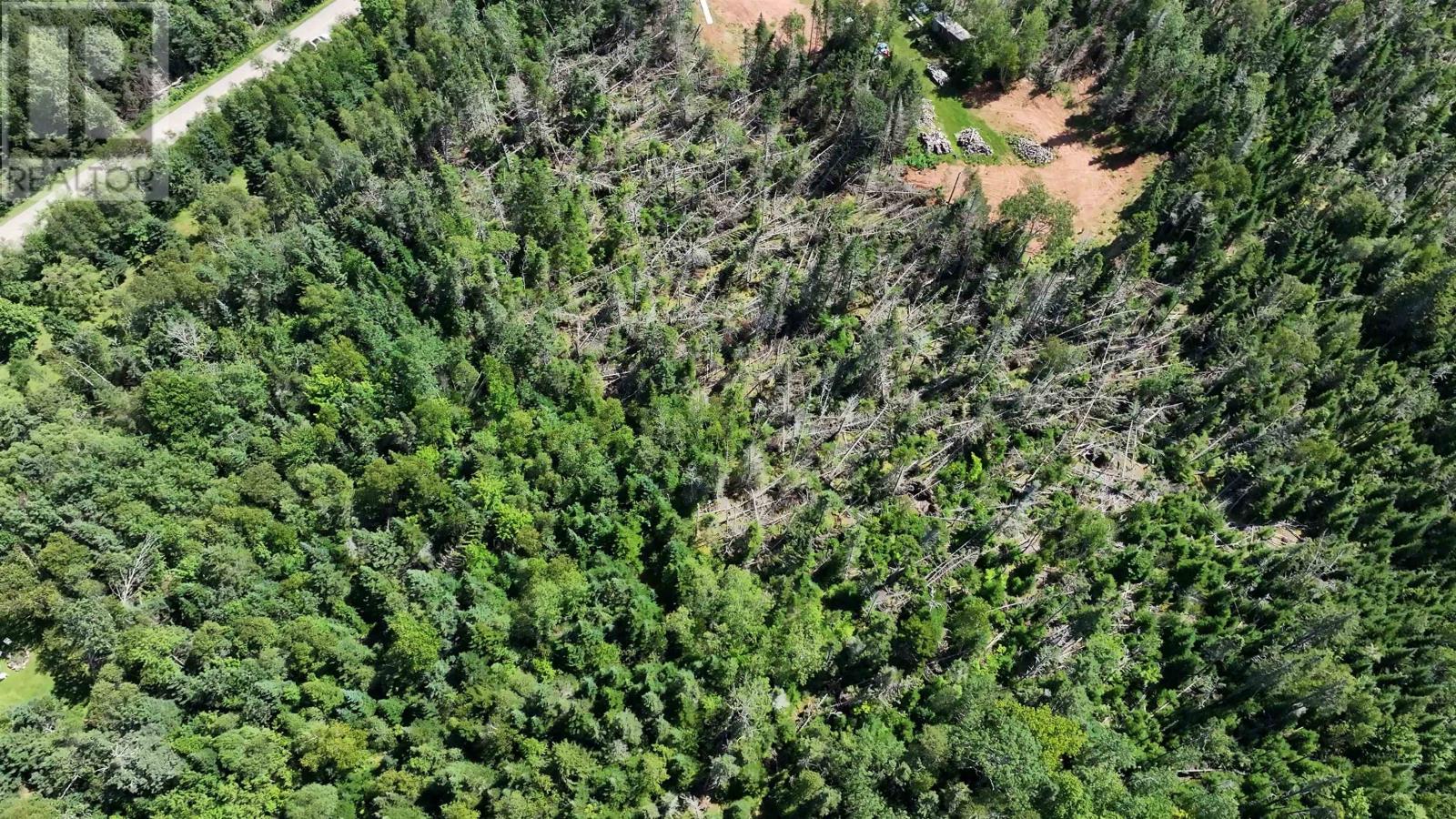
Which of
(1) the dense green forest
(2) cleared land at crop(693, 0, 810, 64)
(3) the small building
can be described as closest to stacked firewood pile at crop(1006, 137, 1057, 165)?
(1) the dense green forest

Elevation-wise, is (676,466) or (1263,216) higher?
(1263,216)

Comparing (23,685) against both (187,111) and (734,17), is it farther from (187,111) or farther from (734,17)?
(734,17)

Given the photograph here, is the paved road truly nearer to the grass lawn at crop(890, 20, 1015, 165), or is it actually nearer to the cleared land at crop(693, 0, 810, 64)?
the cleared land at crop(693, 0, 810, 64)

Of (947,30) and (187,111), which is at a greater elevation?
(947,30)

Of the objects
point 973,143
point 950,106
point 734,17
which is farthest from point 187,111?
point 973,143

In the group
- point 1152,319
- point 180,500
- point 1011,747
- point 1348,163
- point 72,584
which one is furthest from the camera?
point 1348,163

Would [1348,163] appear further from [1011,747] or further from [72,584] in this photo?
[72,584]

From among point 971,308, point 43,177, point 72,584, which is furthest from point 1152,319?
point 43,177
